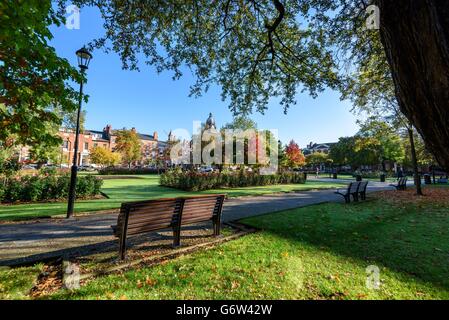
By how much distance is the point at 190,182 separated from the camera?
53.6 feet

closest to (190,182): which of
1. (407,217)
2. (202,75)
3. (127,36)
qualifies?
(202,75)

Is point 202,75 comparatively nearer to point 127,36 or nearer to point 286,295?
point 127,36

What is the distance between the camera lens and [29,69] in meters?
4.10

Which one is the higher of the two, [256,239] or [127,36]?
[127,36]

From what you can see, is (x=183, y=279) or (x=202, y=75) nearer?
(x=183, y=279)

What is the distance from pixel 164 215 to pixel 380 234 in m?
5.52

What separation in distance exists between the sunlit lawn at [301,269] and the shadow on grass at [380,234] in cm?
2

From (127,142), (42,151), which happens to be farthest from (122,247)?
(127,142)

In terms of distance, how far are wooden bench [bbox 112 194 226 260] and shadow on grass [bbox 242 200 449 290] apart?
5.88 feet

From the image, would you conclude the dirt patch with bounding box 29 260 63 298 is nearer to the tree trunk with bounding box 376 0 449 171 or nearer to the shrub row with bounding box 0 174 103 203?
the tree trunk with bounding box 376 0 449 171

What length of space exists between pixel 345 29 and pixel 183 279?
886 cm

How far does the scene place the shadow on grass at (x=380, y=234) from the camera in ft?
13.5

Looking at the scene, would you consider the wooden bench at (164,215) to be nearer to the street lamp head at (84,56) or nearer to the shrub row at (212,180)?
the street lamp head at (84,56)

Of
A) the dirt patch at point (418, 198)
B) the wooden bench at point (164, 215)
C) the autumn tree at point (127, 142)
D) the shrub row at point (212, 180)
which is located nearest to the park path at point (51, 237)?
the wooden bench at point (164, 215)
